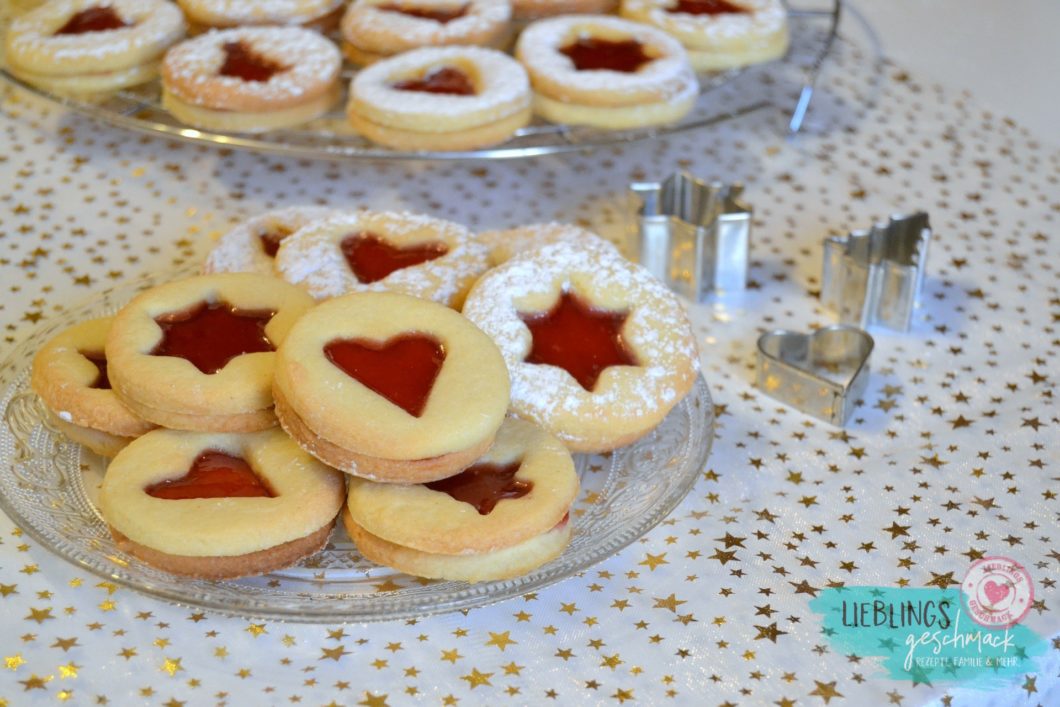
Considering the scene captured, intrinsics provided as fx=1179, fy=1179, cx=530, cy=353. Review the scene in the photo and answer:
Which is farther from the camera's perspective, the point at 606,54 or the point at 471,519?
the point at 606,54

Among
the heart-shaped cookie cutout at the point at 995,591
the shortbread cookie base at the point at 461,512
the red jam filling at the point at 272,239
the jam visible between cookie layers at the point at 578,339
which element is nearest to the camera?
the shortbread cookie base at the point at 461,512

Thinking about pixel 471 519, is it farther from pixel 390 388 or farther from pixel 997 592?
pixel 997 592

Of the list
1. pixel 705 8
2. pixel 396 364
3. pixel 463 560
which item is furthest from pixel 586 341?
pixel 705 8

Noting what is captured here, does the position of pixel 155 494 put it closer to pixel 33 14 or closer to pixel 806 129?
pixel 33 14

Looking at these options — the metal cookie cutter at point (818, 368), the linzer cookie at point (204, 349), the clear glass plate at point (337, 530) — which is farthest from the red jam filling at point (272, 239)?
the metal cookie cutter at point (818, 368)

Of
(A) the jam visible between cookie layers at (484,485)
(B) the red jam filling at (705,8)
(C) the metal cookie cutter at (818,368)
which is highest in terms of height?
(B) the red jam filling at (705,8)

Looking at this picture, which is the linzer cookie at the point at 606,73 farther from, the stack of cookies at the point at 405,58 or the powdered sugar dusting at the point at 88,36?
the powdered sugar dusting at the point at 88,36
